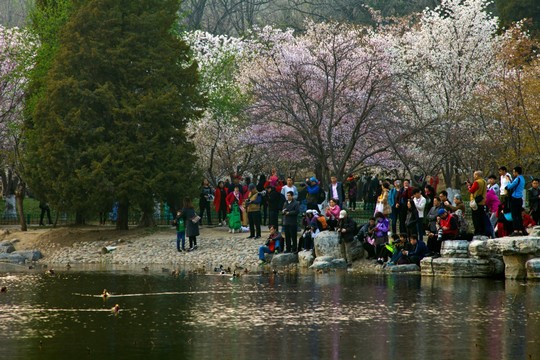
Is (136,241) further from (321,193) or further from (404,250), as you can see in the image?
(404,250)

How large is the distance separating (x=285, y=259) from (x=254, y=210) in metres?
3.40

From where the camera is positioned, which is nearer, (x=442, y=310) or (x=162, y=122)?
(x=442, y=310)

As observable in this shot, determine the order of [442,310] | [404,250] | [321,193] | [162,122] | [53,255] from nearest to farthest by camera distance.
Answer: [442,310]
[404,250]
[321,193]
[53,255]
[162,122]

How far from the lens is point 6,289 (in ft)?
57.3

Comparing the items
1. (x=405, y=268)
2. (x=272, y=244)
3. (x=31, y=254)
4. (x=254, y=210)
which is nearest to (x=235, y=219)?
(x=254, y=210)

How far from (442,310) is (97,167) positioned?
17897 mm

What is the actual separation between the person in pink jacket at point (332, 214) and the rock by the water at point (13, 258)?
431 inches

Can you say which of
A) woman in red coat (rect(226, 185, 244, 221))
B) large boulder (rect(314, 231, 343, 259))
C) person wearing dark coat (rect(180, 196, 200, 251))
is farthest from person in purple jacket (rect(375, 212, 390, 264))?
woman in red coat (rect(226, 185, 244, 221))

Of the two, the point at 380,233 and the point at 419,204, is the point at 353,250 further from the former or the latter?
the point at 419,204

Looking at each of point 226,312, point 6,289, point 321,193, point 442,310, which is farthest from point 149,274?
point 442,310

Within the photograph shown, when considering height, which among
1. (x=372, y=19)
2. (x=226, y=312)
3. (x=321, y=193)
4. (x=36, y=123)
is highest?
(x=372, y=19)

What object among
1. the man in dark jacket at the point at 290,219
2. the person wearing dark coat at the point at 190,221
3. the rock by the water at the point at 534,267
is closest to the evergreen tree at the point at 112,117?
the person wearing dark coat at the point at 190,221

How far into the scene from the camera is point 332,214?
77.2 feet

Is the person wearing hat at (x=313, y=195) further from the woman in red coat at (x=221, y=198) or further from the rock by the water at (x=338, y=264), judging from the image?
the woman in red coat at (x=221, y=198)
